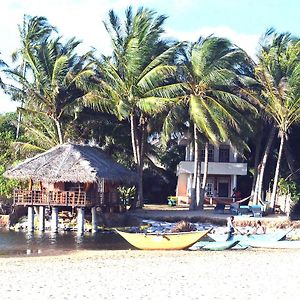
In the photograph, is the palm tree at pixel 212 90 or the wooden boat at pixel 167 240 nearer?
the wooden boat at pixel 167 240

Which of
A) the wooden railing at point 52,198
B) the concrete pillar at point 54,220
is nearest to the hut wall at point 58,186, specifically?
the wooden railing at point 52,198

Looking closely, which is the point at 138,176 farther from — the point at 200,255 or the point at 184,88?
the point at 200,255

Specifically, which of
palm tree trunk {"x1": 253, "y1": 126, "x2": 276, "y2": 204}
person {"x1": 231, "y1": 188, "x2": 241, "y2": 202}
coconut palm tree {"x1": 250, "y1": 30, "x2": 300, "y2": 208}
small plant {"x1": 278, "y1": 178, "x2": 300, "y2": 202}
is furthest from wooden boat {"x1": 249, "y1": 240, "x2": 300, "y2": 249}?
person {"x1": 231, "y1": 188, "x2": 241, "y2": 202}

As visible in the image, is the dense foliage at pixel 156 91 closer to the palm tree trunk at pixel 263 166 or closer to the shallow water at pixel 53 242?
the palm tree trunk at pixel 263 166

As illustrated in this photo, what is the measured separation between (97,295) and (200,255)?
884 cm

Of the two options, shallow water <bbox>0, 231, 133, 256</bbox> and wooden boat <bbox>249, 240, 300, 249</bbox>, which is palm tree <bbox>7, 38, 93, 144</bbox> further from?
wooden boat <bbox>249, 240, 300, 249</bbox>

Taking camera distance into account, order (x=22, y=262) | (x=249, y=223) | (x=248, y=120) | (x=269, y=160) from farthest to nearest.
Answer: (x=269, y=160)
(x=248, y=120)
(x=249, y=223)
(x=22, y=262)

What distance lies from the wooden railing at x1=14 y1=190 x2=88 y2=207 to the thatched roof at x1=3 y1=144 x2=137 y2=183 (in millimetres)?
942

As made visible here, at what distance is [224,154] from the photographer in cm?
4616

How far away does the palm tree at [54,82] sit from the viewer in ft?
118

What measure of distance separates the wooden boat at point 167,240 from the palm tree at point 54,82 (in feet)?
48.0

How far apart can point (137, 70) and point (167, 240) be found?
1449 cm

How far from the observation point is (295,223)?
3133 cm

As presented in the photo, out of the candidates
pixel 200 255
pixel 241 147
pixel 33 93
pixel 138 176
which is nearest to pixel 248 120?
pixel 241 147
